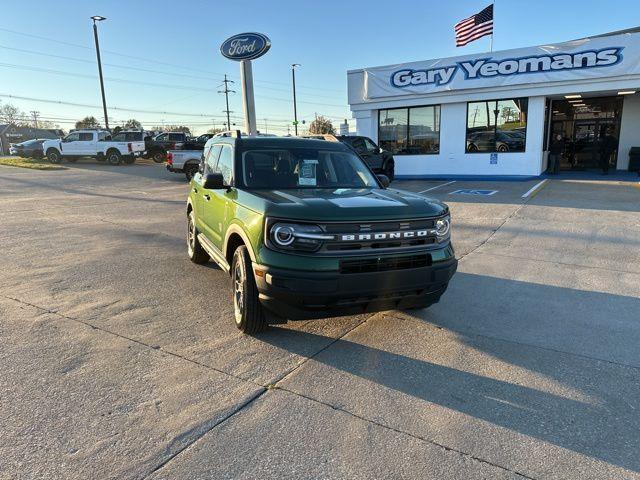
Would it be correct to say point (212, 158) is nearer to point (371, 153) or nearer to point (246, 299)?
point (246, 299)

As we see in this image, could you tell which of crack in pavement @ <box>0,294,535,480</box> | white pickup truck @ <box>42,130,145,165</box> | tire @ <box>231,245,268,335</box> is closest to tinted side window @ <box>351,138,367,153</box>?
crack in pavement @ <box>0,294,535,480</box>

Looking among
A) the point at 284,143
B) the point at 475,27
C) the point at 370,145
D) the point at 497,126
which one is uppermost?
the point at 475,27

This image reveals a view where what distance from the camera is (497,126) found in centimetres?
1839

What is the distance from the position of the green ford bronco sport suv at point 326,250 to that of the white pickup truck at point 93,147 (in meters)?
27.6

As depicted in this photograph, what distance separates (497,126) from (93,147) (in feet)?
79.5

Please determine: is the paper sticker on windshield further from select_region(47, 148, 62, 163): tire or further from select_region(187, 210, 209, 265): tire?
select_region(47, 148, 62, 163): tire

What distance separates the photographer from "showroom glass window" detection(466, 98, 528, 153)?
17906mm

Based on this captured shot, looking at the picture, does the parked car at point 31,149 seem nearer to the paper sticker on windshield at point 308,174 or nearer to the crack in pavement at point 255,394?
the crack in pavement at point 255,394

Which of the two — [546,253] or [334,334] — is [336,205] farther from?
[546,253]

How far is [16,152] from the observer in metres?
33.9

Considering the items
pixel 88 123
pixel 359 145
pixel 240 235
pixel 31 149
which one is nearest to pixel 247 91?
pixel 359 145

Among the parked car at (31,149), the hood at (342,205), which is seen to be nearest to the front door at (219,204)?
the hood at (342,205)

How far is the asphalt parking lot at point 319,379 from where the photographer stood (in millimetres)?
2670

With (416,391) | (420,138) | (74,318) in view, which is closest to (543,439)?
(416,391)
